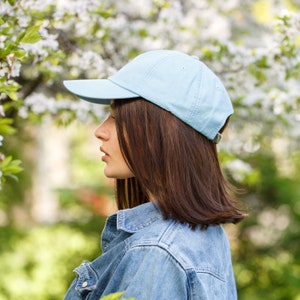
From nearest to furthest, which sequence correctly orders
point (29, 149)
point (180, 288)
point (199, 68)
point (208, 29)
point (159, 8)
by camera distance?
point (180, 288), point (199, 68), point (159, 8), point (208, 29), point (29, 149)

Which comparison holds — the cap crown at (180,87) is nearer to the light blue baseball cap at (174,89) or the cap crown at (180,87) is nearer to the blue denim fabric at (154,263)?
the light blue baseball cap at (174,89)

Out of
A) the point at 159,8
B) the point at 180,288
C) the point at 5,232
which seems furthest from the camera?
the point at 5,232

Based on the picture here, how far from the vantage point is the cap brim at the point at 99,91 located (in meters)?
1.79

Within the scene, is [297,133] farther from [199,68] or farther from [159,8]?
[199,68]

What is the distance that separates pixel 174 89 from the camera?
1805mm

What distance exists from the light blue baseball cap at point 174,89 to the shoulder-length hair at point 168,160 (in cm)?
2

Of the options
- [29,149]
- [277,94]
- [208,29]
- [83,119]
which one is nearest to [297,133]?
[208,29]

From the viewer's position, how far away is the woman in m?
1.68

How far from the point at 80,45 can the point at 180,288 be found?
205 cm

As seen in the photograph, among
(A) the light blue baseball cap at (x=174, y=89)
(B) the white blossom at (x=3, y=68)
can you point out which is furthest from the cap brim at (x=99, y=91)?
(B) the white blossom at (x=3, y=68)

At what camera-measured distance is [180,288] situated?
1.64 m

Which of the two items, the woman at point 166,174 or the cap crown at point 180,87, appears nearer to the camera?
the woman at point 166,174

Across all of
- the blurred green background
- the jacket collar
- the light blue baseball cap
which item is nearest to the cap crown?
the light blue baseball cap

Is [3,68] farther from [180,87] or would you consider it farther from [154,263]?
[154,263]
